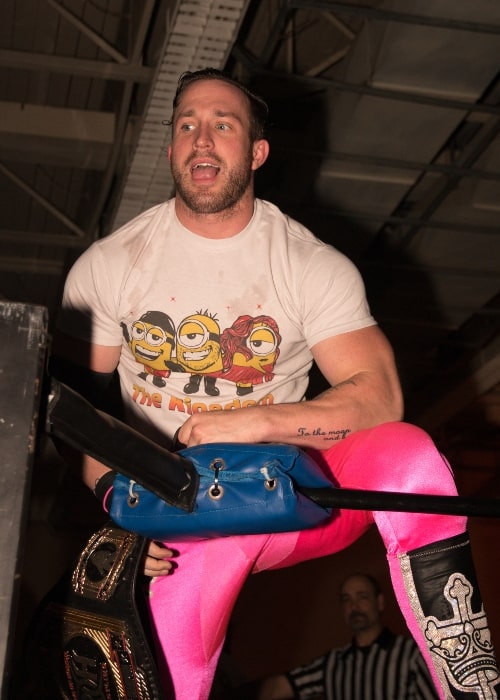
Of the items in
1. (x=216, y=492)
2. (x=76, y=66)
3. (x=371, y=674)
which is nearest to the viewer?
(x=216, y=492)

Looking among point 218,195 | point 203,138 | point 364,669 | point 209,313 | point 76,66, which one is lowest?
point 364,669

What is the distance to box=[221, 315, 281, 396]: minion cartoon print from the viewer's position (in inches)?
71.2

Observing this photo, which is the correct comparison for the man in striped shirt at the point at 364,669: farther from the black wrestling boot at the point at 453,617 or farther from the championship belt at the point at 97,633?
the black wrestling boot at the point at 453,617

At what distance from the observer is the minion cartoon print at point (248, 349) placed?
181cm

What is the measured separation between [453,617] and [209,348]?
733 millimetres

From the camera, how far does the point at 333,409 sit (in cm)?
159

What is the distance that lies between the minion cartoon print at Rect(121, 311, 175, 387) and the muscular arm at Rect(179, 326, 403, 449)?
301 mm

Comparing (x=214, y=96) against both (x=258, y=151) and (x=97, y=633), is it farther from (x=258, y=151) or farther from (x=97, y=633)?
(x=97, y=633)

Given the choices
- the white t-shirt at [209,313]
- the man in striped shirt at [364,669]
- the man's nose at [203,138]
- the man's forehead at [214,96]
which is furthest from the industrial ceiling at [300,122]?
the man in striped shirt at [364,669]

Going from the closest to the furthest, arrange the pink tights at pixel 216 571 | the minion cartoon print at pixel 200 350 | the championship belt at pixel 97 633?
the championship belt at pixel 97 633, the pink tights at pixel 216 571, the minion cartoon print at pixel 200 350

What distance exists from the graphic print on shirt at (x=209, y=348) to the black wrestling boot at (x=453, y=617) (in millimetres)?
570

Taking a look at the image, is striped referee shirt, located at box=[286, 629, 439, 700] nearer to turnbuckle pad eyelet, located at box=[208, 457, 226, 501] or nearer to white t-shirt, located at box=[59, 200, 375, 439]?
white t-shirt, located at box=[59, 200, 375, 439]

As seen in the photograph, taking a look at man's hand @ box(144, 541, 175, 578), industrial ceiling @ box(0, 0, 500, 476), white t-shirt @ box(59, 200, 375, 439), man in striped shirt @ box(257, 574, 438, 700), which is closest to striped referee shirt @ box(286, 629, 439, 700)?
man in striped shirt @ box(257, 574, 438, 700)

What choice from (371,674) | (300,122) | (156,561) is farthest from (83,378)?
(371,674)
